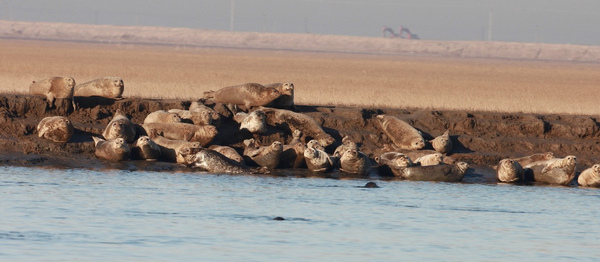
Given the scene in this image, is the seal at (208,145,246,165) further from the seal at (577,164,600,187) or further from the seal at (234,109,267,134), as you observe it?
the seal at (577,164,600,187)

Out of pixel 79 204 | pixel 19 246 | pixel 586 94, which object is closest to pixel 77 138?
pixel 79 204

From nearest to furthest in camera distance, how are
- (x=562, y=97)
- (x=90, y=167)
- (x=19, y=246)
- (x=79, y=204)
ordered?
(x=19, y=246)
(x=79, y=204)
(x=90, y=167)
(x=562, y=97)

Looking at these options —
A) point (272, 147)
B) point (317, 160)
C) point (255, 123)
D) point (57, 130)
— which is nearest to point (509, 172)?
point (317, 160)

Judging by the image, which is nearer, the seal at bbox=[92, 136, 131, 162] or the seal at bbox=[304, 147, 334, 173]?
the seal at bbox=[92, 136, 131, 162]

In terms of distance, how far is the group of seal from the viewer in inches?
734

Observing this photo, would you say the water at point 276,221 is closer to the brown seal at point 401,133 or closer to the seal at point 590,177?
the seal at point 590,177

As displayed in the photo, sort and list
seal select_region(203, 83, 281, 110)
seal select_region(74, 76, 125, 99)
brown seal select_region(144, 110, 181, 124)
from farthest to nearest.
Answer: seal select_region(203, 83, 281, 110) < seal select_region(74, 76, 125, 99) < brown seal select_region(144, 110, 181, 124)

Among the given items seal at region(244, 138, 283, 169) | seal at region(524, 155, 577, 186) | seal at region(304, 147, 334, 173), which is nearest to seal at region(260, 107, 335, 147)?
seal at region(304, 147, 334, 173)

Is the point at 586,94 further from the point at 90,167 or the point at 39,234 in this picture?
the point at 39,234

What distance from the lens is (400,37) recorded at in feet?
613

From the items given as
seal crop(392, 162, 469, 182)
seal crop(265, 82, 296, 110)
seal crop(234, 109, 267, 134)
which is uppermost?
seal crop(265, 82, 296, 110)

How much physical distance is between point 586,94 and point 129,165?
23.4 meters

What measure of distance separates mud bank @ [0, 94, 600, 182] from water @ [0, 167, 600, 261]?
1386 millimetres

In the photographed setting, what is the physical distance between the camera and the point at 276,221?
13539mm
